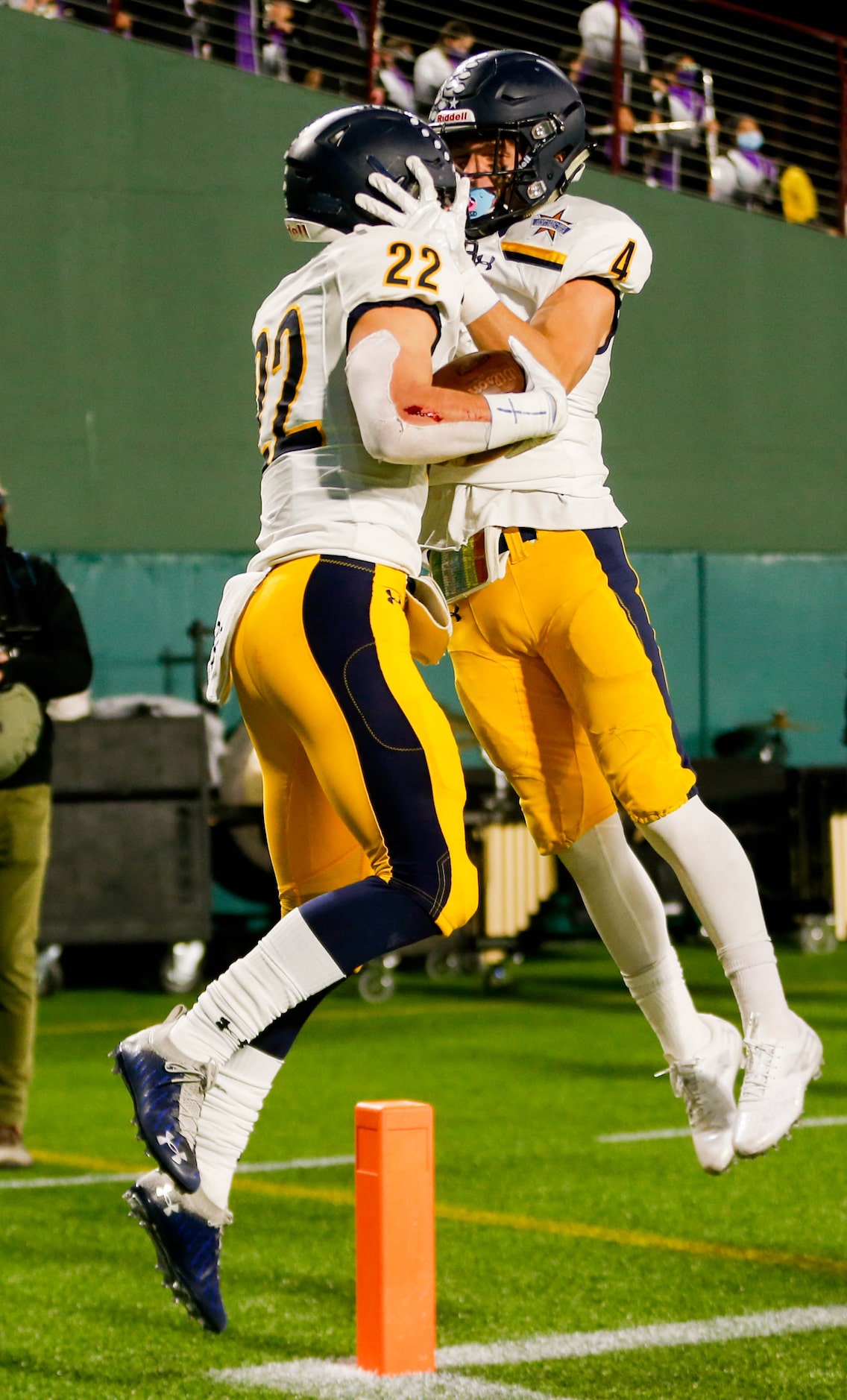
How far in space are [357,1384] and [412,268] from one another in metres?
2.50

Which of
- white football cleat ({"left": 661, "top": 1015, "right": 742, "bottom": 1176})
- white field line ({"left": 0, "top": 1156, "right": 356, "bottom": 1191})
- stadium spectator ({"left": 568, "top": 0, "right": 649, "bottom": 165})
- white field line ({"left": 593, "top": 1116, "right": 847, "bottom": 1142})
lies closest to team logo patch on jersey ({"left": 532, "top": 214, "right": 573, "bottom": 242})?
white football cleat ({"left": 661, "top": 1015, "right": 742, "bottom": 1176})

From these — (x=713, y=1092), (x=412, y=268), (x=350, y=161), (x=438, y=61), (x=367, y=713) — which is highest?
(x=438, y=61)

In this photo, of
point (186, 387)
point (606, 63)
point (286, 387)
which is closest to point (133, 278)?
point (186, 387)

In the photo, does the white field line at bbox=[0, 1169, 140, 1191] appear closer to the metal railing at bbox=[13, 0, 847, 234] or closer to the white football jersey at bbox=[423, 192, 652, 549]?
the white football jersey at bbox=[423, 192, 652, 549]

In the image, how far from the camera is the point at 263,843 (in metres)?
12.1

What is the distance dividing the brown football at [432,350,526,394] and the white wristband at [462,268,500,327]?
74 mm

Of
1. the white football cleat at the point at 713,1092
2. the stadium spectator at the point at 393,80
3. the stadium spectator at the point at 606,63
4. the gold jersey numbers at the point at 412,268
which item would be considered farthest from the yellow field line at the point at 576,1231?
the stadium spectator at the point at 606,63

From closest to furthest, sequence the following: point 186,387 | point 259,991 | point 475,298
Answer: point 259,991
point 475,298
point 186,387

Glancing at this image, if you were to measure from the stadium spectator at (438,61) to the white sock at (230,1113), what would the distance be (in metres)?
12.0

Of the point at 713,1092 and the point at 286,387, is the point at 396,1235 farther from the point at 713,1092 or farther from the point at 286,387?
the point at 286,387

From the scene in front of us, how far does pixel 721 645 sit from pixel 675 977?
11.7 meters

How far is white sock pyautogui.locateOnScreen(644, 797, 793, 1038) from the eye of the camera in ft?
12.7

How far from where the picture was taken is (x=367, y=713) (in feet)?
11.0

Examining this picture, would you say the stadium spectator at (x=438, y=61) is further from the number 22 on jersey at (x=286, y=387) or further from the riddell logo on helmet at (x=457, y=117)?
the number 22 on jersey at (x=286, y=387)
